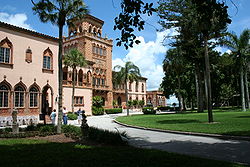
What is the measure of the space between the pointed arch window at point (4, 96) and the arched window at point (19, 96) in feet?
2.65

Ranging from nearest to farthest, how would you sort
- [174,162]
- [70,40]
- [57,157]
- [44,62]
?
1. [174,162]
2. [57,157]
3. [44,62]
4. [70,40]

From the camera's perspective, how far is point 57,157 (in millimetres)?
6227

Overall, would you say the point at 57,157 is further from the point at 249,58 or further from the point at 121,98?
the point at 121,98

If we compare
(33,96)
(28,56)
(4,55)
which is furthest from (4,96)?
(28,56)

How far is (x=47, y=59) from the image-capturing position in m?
24.0

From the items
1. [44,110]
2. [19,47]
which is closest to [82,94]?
[44,110]

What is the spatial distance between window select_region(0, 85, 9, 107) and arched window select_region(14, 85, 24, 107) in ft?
2.66

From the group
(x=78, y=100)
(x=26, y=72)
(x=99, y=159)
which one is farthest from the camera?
(x=78, y=100)

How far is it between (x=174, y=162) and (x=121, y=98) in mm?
50419

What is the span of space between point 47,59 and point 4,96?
602 centimetres

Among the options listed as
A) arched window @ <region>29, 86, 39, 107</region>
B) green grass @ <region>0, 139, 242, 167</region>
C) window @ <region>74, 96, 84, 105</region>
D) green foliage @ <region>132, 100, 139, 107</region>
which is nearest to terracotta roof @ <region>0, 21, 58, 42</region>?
arched window @ <region>29, 86, 39, 107</region>

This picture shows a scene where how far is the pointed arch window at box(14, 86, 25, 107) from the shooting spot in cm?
2125

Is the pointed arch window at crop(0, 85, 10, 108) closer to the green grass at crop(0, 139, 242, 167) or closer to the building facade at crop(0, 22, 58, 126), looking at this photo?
the building facade at crop(0, 22, 58, 126)

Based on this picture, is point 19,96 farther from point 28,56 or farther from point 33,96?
point 28,56
